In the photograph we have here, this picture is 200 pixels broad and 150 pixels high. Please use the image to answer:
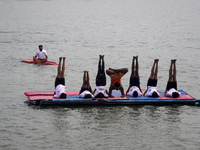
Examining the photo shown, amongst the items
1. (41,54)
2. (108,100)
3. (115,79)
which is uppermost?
(41,54)

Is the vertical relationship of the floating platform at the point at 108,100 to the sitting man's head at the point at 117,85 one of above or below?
below

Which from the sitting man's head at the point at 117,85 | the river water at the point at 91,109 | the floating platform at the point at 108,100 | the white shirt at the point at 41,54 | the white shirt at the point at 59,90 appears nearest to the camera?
the river water at the point at 91,109

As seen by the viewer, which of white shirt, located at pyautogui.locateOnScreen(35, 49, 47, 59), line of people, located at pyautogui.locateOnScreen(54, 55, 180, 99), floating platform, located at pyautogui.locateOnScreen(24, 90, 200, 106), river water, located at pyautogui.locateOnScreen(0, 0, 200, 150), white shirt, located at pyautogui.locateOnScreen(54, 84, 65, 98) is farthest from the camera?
white shirt, located at pyautogui.locateOnScreen(35, 49, 47, 59)

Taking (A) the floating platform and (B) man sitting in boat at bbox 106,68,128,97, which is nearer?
(A) the floating platform

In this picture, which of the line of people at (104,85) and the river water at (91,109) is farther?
the line of people at (104,85)

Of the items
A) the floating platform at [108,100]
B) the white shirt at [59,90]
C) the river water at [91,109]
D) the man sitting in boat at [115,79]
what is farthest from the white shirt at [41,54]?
the man sitting in boat at [115,79]

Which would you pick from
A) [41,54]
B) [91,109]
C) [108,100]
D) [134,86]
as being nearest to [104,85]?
[108,100]

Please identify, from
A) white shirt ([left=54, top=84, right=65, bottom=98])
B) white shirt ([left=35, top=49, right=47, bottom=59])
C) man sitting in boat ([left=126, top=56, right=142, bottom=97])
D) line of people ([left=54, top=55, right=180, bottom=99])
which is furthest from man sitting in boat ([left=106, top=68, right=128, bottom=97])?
white shirt ([left=35, top=49, right=47, bottom=59])

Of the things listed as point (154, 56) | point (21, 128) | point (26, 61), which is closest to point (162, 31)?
point (154, 56)

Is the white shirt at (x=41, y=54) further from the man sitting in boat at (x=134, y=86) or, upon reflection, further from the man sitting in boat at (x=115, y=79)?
the man sitting in boat at (x=134, y=86)

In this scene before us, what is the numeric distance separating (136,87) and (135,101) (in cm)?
70

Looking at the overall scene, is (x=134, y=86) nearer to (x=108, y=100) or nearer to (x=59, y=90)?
(x=108, y=100)

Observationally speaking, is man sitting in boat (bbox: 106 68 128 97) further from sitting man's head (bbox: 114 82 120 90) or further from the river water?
the river water

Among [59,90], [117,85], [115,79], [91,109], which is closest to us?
[59,90]
